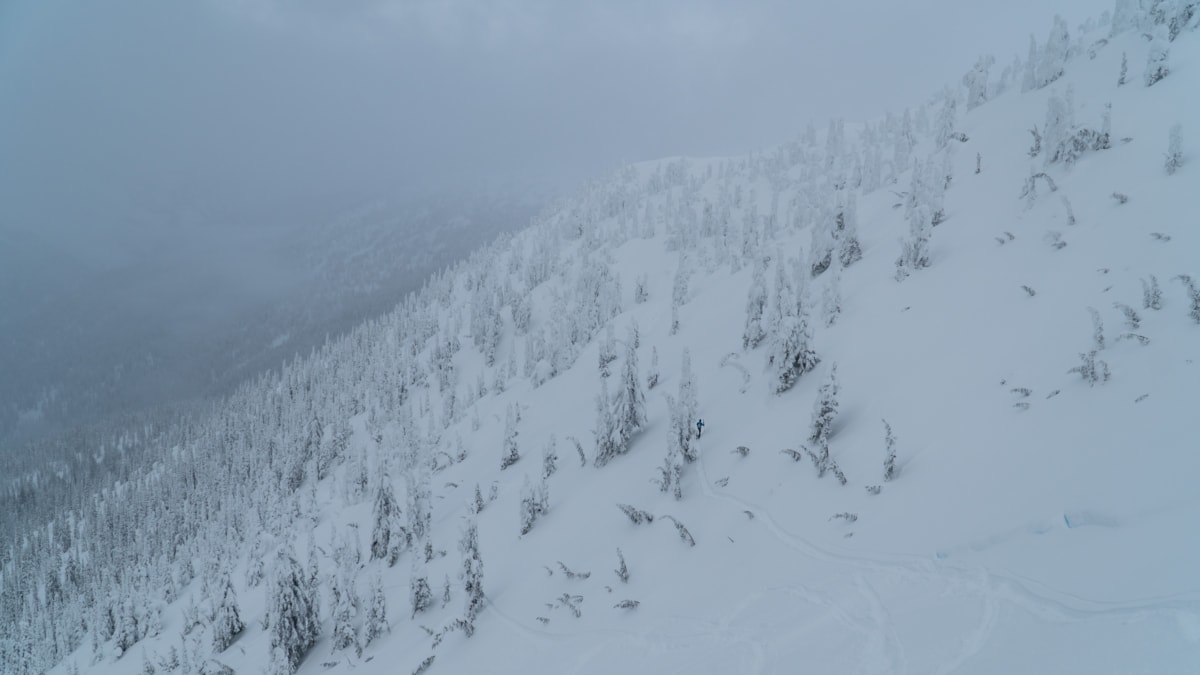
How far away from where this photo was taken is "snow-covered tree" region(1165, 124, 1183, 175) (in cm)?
1614

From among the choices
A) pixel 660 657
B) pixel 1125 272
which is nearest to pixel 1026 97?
pixel 1125 272

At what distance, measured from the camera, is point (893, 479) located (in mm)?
13055

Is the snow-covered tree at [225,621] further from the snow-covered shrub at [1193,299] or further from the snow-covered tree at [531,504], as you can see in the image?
the snow-covered shrub at [1193,299]

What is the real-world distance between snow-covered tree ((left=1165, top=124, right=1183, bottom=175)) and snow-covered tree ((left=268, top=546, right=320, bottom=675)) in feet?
111

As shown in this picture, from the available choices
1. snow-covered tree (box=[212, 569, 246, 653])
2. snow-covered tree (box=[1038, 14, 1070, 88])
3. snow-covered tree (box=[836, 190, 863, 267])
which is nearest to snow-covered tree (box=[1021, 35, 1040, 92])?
snow-covered tree (box=[1038, 14, 1070, 88])

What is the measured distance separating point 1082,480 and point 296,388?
116183 millimetres

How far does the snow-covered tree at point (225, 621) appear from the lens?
93.4 feet

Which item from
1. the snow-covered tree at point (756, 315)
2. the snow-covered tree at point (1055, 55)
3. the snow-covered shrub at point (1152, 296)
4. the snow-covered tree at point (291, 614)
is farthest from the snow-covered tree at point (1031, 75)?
the snow-covered tree at point (291, 614)

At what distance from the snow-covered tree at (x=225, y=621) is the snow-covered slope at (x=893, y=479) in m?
0.86

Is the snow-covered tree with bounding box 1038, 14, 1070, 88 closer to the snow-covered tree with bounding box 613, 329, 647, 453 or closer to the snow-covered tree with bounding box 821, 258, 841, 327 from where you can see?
the snow-covered tree with bounding box 821, 258, 841, 327

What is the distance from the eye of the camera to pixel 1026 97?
99.8ft

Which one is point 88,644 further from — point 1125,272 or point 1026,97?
point 1026,97

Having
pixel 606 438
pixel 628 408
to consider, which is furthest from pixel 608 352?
pixel 606 438

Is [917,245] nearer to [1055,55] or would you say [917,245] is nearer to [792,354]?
[792,354]
